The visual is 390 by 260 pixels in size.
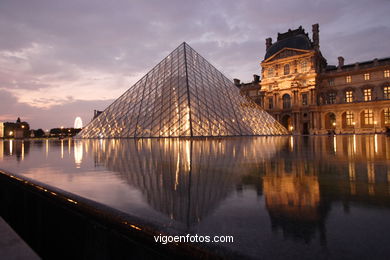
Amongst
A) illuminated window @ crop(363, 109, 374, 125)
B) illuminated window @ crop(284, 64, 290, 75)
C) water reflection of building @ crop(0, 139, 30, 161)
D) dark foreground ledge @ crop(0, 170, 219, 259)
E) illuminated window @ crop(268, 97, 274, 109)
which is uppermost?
illuminated window @ crop(284, 64, 290, 75)

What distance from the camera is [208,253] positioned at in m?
1.16

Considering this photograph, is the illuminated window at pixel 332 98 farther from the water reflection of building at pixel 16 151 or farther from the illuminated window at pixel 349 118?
the water reflection of building at pixel 16 151

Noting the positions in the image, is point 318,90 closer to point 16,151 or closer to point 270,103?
point 270,103

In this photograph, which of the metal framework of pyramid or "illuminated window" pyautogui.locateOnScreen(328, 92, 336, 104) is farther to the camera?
"illuminated window" pyautogui.locateOnScreen(328, 92, 336, 104)

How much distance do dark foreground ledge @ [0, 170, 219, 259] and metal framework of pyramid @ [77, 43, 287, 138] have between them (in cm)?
1506

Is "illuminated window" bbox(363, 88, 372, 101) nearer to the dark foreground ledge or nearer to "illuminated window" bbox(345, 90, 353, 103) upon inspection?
"illuminated window" bbox(345, 90, 353, 103)

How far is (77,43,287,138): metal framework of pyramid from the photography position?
63.6ft

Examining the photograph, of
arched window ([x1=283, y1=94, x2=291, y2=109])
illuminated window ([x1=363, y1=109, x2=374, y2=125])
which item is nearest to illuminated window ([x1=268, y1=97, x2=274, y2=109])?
arched window ([x1=283, y1=94, x2=291, y2=109])

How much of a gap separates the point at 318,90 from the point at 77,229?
46.3m

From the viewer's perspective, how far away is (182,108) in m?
19.7

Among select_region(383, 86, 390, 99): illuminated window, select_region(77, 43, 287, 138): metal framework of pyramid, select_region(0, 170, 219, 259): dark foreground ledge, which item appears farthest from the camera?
select_region(383, 86, 390, 99): illuminated window

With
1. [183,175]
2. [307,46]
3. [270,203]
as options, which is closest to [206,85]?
[183,175]

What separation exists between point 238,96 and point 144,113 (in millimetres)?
9531

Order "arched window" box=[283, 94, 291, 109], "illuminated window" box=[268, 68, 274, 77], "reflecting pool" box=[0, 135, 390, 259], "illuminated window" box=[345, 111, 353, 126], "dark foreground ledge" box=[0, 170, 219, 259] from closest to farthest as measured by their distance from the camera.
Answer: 1. "reflecting pool" box=[0, 135, 390, 259]
2. "dark foreground ledge" box=[0, 170, 219, 259]
3. "illuminated window" box=[345, 111, 353, 126]
4. "arched window" box=[283, 94, 291, 109]
5. "illuminated window" box=[268, 68, 274, 77]
